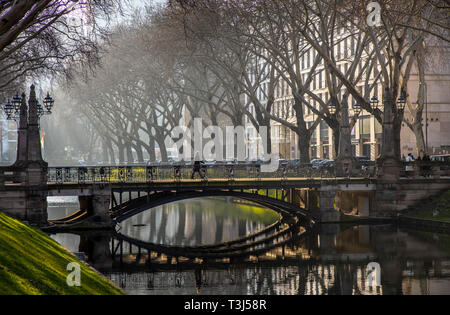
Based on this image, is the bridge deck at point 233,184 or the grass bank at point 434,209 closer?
the grass bank at point 434,209

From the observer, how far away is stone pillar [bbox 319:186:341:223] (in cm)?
4678

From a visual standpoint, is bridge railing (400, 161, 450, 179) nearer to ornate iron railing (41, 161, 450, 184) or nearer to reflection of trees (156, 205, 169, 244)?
ornate iron railing (41, 161, 450, 184)

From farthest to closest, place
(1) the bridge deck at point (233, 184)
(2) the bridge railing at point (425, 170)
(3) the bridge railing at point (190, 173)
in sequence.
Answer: (2) the bridge railing at point (425, 170) < (3) the bridge railing at point (190, 173) < (1) the bridge deck at point (233, 184)

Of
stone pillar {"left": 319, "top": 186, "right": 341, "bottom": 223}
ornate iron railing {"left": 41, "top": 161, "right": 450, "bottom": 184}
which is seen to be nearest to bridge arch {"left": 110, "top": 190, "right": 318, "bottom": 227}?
ornate iron railing {"left": 41, "top": 161, "right": 450, "bottom": 184}

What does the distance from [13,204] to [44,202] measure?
187cm

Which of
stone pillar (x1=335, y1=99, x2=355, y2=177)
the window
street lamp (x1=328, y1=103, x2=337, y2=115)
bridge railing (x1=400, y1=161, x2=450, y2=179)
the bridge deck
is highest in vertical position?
the window

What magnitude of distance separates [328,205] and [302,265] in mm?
15601

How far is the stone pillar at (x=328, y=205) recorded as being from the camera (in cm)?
4678

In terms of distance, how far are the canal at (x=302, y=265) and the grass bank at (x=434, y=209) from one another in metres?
2.31

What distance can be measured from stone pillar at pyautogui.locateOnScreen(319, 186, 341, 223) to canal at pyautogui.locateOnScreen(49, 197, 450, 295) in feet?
4.14

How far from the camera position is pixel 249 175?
4844cm

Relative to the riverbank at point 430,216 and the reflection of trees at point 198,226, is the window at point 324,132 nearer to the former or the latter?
the reflection of trees at point 198,226

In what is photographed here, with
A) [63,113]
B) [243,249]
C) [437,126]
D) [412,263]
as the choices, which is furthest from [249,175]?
[63,113]

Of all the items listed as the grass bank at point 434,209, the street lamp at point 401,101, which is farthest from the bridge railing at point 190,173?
the street lamp at point 401,101
